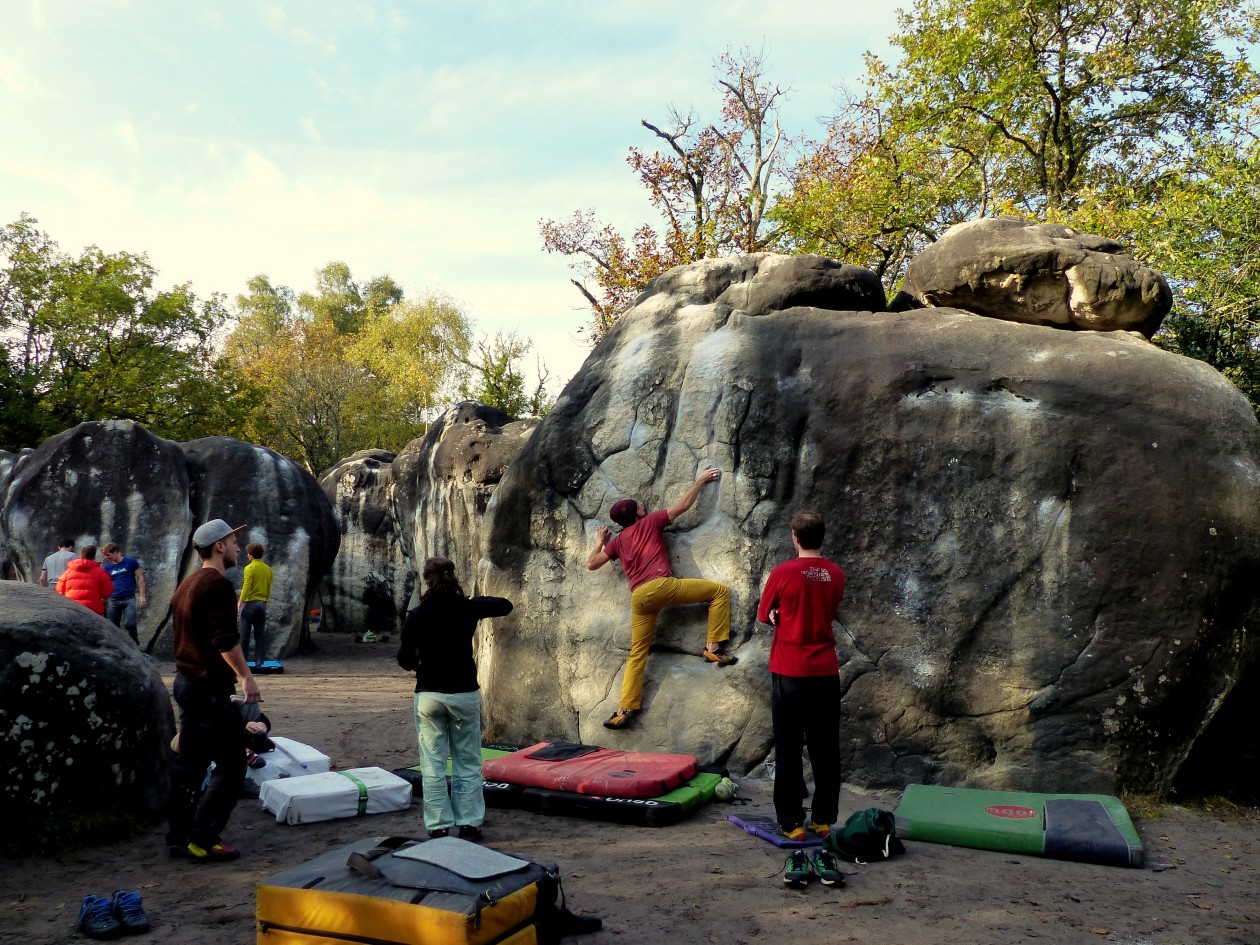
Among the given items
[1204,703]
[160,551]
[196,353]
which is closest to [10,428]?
[196,353]

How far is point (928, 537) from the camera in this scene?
6797 millimetres

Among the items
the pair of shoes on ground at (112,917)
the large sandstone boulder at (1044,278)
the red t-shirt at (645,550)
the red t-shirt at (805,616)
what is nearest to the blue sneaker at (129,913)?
the pair of shoes on ground at (112,917)

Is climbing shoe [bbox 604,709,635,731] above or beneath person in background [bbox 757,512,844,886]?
beneath

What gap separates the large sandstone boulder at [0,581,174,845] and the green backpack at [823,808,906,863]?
406 cm

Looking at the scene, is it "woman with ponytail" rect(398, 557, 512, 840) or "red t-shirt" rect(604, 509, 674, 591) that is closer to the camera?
"woman with ponytail" rect(398, 557, 512, 840)

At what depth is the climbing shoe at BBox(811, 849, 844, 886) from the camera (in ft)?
15.4

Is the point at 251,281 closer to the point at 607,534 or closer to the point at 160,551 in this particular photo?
the point at 160,551

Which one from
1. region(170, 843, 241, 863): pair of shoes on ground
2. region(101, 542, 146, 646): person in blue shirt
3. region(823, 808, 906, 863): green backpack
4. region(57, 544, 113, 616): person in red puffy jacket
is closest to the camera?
region(823, 808, 906, 863): green backpack

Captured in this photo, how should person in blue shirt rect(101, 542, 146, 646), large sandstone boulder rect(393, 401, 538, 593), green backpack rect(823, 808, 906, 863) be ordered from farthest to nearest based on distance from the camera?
large sandstone boulder rect(393, 401, 538, 593)
person in blue shirt rect(101, 542, 146, 646)
green backpack rect(823, 808, 906, 863)

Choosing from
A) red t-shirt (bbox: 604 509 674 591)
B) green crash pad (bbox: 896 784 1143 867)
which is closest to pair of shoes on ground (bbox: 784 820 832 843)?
green crash pad (bbox: 896 784 1143 867)

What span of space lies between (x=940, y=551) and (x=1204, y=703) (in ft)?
6.20

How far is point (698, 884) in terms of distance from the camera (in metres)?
4.78

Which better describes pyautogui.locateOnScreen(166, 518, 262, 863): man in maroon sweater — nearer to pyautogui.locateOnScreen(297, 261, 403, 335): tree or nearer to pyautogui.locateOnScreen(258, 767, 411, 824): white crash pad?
pyautogui.locateOnScreen(258, 767, 411, 824): white crash pad

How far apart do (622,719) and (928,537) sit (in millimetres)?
2632
